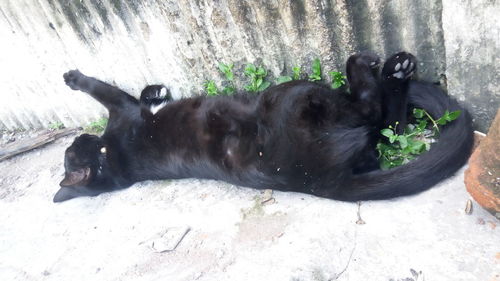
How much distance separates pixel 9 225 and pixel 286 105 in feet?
8.63

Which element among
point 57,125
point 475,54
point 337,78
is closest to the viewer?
point 475,54

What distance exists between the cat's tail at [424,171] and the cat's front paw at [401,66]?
1.06 feet

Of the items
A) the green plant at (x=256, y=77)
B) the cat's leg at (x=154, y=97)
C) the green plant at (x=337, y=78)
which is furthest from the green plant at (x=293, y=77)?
the cat's leg at (x=154, y=97)

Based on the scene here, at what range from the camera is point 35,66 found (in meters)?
3.65

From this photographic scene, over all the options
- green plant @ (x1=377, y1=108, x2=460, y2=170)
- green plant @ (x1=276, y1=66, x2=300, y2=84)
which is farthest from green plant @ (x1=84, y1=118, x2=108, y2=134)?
green plant @ (x1=377, y1=108, x2=460, y2=170)

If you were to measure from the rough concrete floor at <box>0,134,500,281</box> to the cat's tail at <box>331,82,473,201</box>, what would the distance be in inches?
3.3

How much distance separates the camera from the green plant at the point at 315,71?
2619 millimetres

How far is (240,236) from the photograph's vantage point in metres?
2.45

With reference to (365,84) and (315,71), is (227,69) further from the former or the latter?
(365,84)

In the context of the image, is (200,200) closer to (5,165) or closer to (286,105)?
(286,105)

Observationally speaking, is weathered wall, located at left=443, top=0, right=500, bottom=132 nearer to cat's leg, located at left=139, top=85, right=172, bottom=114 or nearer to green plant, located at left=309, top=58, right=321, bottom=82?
green plant, located at left=309, top=58, right=321, bottom=82

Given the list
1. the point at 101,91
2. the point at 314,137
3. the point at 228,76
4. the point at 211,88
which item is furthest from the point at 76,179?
the point at 314,137

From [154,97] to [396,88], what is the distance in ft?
6.13

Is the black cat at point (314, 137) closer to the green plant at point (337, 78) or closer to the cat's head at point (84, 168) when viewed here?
the green plant at point (337, 78)
